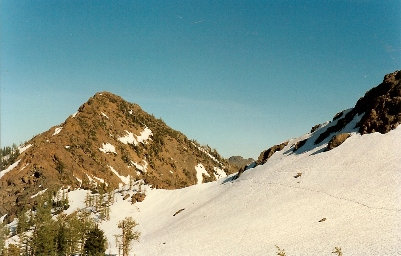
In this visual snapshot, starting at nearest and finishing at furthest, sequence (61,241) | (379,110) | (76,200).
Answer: (61,241)
(379,110)
(76,200)

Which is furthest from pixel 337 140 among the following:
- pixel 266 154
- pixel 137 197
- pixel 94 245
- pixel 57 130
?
pixel 57 130

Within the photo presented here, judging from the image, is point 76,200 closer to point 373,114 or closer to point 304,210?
point 304,210

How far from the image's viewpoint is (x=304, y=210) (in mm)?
65750

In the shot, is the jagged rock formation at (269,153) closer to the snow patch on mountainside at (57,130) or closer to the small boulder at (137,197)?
the small boulder at (137,197)

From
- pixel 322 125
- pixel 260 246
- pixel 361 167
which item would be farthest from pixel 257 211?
pixel 322 125

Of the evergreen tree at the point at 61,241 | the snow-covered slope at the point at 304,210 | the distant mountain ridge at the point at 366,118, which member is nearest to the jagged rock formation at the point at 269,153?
the distant mountain ridge at the point at 366,118

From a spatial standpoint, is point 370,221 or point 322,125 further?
point 322,125

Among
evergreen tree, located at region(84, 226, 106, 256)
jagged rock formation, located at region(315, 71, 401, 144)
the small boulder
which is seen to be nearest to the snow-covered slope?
jagged rock formation, located at region(315, 71, 401, 144)

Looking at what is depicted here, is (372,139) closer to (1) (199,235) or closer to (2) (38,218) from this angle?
(1) (199,235)

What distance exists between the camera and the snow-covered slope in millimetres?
51969

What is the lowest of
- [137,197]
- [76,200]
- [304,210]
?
[304,210]

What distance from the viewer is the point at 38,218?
286ft

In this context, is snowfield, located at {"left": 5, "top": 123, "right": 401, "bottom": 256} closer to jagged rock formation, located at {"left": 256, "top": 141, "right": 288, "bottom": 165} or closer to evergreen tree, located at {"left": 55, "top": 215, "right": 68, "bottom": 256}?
jagged rock formation, located at {"left": 256, "top": 141, "right": 288, "bottom": 165}

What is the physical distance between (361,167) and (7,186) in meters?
136
